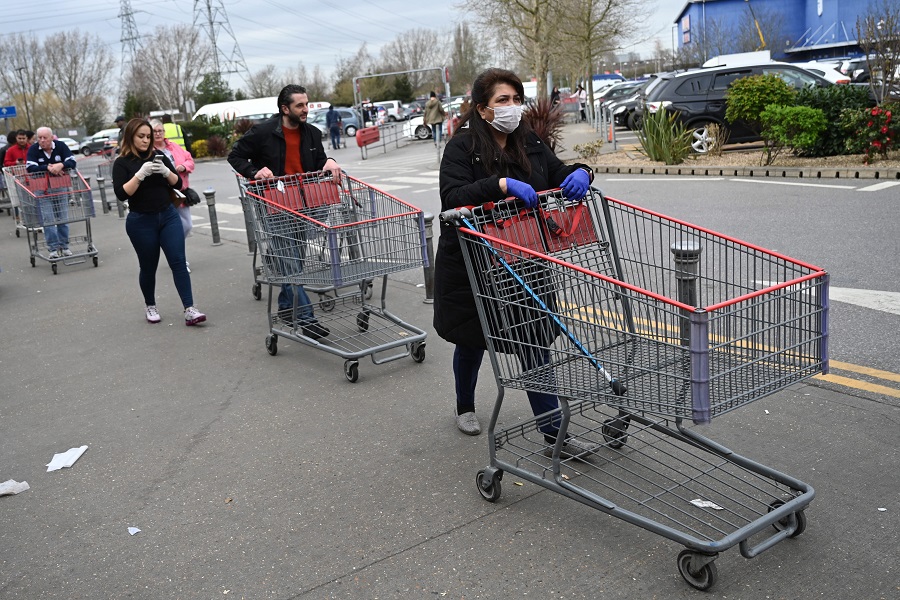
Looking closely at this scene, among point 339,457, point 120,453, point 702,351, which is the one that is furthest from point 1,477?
point 702,351

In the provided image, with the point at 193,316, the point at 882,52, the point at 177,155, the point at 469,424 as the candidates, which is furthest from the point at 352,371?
the point at 882,52

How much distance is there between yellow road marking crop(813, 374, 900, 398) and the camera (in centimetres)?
504

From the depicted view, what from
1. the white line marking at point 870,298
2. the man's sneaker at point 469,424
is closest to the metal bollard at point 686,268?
the man's sneaker at point 469,424

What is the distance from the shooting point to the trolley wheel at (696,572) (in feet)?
10.6

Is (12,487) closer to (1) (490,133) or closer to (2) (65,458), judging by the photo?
(2) (65,458)

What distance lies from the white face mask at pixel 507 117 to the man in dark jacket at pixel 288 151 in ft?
9.57

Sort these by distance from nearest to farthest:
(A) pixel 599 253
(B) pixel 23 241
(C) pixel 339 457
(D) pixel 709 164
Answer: (A) pixel 599 253
(C) pixel 339 457
(B) pixel 23 241
(D) pixel 709 164

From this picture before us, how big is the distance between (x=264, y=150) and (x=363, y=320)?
1598 millimetres

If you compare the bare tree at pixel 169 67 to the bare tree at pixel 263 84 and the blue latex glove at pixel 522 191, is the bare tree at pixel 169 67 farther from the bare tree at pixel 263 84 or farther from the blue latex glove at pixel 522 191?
the blue latex glove at pixel 522 191

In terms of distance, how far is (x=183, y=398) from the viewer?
241 inches

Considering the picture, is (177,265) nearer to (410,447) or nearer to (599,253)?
(410,447)

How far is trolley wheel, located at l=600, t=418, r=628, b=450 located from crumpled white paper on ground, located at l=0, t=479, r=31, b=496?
10.1ft

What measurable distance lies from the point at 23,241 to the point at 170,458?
1235 cm

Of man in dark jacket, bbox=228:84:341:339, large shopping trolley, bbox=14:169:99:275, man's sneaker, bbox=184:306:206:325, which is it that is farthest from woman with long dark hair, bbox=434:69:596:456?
large shopping trolley, bbox=14:169:99:275
